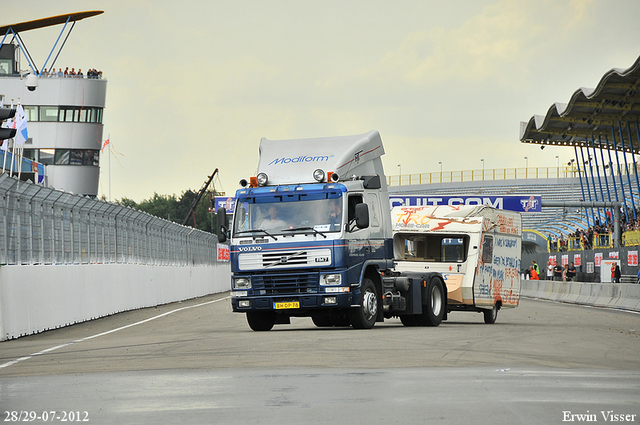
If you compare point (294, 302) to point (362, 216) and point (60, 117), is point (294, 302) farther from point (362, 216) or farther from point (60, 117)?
point (60, 117)

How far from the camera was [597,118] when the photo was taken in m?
59.7

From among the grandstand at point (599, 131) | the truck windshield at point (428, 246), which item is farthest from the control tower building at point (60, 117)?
the truck windshield at point (428, 246)

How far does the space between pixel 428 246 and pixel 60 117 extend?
66.2 m

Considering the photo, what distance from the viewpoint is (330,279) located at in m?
17.3

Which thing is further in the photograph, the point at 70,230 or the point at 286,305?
the point at 70,230

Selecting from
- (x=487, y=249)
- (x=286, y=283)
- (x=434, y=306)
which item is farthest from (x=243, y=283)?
(x=487, y=249)

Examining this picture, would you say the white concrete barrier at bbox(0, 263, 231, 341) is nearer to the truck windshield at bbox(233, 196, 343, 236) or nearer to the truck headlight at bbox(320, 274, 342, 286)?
the truck windshield at bbox(233, 196, 343, 236)

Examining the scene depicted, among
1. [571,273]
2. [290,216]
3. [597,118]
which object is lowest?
[571,273]

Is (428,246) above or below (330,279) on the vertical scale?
above

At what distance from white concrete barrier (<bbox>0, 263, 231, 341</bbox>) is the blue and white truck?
421 centimetres

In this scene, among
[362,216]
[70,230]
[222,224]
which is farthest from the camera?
[70,230]

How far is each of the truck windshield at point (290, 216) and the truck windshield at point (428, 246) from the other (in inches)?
208

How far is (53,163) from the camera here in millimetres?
84875

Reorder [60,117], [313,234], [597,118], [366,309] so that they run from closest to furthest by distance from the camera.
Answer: [313,234] → [366,309] → [597,118] → [60,117]
